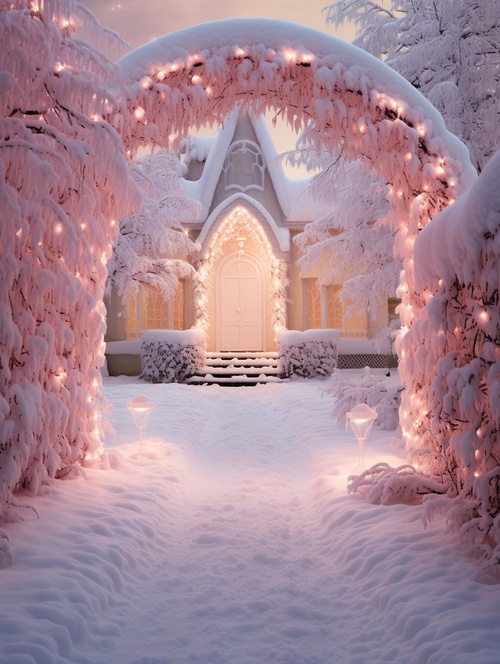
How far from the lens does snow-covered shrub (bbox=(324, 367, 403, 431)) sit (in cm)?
794

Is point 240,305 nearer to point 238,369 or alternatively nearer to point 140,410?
point 238,369

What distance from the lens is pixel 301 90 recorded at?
5.76m

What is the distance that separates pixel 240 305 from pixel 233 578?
45.9 feet

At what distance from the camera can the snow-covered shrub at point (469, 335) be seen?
3.15 metres

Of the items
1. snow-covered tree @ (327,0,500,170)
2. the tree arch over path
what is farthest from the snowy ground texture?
snow-covered tree @ (327,0,500,170)

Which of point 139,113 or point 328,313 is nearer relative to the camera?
point 139,113

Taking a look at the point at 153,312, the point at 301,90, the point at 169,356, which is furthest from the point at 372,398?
the point at 153,312

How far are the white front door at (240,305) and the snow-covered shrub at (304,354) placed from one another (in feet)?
11.4

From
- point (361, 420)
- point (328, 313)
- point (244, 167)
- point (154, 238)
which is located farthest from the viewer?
point (328, 313)

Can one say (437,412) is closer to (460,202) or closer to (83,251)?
(460,202)

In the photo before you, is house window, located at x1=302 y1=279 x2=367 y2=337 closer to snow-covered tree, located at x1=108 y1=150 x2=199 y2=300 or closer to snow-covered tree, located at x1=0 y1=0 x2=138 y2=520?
snow-covered tree, located at x1=108 y1=150 x2=199 y2=300

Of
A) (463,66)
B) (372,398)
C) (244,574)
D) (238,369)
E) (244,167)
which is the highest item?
(244,167)

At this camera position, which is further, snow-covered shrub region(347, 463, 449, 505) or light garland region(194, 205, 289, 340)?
light garland region(194, 205, 289, 340)

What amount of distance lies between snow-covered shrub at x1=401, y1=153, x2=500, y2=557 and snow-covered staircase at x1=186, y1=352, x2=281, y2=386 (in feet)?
31.4
